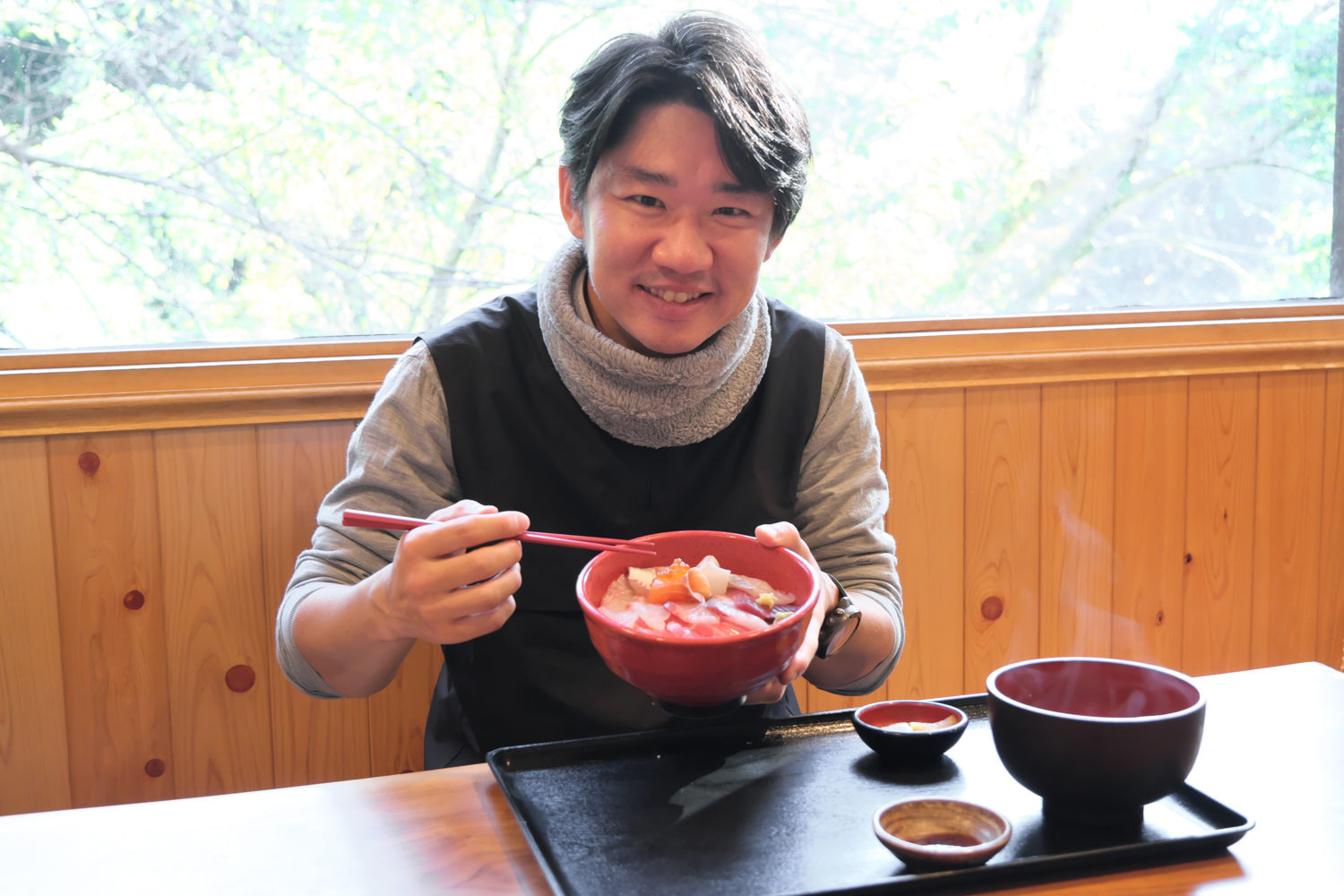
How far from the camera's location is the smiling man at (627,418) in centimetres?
123

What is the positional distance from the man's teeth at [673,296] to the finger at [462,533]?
44 cm

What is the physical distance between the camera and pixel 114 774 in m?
1.62

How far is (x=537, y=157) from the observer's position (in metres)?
1.84

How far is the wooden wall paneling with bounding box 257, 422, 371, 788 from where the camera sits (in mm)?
1607

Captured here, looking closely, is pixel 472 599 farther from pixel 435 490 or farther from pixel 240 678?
pixel 240 678

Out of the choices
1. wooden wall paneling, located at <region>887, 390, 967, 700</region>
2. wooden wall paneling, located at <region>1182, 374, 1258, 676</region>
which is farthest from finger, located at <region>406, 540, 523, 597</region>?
wooden wall paneling, located at <region>1182, 374, 1258, 676</region>

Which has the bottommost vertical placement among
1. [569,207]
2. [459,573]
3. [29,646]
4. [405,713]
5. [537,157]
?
[405,713]

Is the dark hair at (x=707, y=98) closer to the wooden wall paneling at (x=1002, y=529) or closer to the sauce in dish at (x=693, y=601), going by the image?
the sauce in dish at (x=693, y=601)

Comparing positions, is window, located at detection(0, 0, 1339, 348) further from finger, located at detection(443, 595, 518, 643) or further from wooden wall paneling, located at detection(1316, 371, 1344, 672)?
finger, located at detection(443, 595, 518, 643)

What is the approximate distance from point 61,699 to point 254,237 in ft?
2.57

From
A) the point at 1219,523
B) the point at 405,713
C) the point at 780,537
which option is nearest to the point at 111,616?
the point at 405,713

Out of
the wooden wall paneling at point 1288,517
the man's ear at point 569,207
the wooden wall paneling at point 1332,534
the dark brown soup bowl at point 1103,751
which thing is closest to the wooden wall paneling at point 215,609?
the man's ear at point 569,207

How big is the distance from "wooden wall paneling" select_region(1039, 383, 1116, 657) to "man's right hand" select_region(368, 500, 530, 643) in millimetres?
1304

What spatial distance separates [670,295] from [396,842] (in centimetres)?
72
